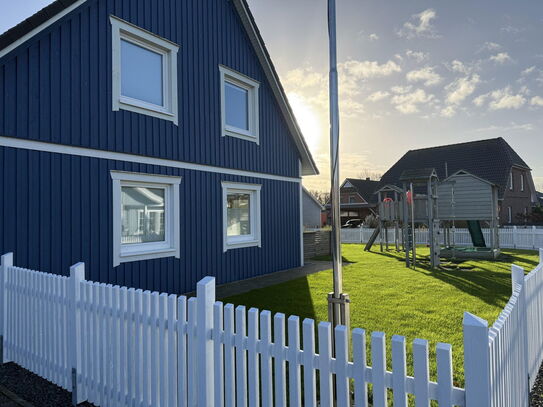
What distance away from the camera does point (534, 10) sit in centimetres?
916

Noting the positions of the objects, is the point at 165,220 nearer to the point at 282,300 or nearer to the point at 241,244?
the point at 241,244

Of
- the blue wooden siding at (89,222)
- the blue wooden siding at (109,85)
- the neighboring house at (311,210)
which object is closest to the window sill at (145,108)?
the blue wooden siding at (109,85)

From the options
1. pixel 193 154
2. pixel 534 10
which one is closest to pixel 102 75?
pixel 193 154

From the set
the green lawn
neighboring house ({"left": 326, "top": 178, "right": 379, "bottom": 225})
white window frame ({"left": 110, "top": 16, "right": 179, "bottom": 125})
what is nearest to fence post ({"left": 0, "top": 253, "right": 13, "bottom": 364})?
white window frame ({"left": 110, "top": 16, "right": 179, "bottom": 125})

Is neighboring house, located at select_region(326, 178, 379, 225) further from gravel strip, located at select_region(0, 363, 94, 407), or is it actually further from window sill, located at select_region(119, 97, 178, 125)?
gravel strip, located at select_region(0, 363, 94, 407)

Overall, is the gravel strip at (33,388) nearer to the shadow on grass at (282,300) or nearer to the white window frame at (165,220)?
the white window frame at (165,220)

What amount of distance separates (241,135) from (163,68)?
9.22 ft

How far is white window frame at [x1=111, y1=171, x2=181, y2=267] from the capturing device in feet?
22.7

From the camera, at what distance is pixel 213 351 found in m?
2.78

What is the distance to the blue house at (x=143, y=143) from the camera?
19.0 feet

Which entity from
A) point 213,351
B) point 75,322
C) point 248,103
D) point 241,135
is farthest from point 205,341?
point 248,103

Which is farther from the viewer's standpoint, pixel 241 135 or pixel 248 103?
pixel 248 103

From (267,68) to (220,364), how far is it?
32.6ft

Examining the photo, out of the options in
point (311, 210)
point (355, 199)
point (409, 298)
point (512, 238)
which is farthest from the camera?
point (311, 210)
